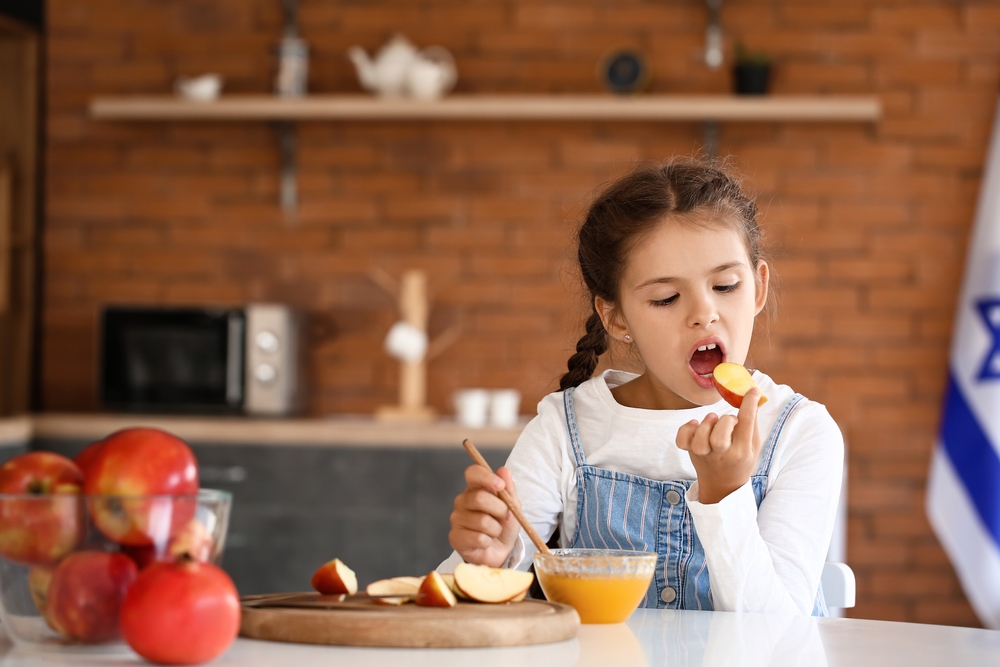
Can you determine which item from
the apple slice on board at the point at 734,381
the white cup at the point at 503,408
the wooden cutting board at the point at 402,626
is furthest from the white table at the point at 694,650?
the white cup at the point at 503,408

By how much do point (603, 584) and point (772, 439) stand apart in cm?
46

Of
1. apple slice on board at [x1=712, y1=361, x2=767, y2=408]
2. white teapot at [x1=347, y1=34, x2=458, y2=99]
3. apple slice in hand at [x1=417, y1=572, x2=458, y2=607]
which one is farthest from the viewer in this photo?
white teapot at [x1=347, y1=34, x2=458, y2=99]

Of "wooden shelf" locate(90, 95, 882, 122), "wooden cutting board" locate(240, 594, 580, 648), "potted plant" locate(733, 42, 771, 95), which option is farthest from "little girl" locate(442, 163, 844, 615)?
"potted plant" locate(733, 42, 771, 95)

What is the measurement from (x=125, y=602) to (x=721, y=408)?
2.84 feet

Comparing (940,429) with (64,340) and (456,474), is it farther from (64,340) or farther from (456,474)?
(64,340)

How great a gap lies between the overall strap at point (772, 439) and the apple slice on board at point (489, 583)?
474 millimetres

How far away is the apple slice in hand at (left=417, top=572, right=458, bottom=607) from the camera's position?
2.69ft

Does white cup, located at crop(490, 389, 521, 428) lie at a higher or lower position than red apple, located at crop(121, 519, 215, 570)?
lower

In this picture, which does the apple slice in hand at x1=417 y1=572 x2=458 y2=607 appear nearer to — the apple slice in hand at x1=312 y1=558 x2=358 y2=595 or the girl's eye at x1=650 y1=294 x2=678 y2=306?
the apple slice in hand at x1=312 y1=558 x2=358 y2=595

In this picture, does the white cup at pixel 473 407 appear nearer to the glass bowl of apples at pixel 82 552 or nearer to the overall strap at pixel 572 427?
the overall strap at pixel 572 427

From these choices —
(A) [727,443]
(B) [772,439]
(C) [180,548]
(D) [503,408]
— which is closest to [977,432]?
(D) [503,408]

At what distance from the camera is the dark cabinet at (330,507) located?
3.05 metres

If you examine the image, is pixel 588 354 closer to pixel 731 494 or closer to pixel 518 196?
pixel 731 494

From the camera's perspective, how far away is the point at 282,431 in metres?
3.09
